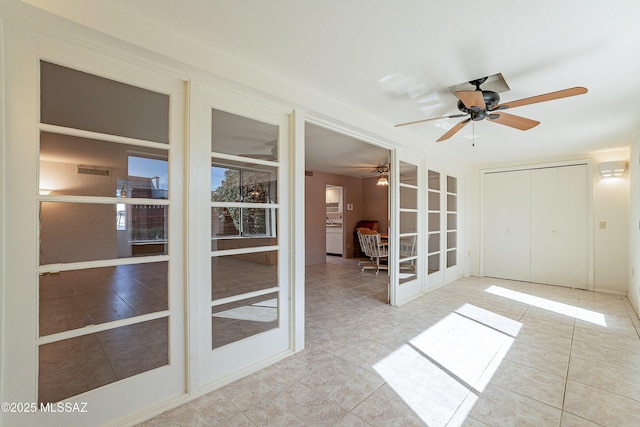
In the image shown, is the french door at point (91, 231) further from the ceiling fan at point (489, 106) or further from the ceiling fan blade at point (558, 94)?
the ceiling fan blade at point (558, 94)

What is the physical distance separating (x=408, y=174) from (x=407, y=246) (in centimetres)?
106

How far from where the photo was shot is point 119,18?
1.53 metres

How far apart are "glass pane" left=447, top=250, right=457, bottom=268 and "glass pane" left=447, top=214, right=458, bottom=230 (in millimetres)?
463

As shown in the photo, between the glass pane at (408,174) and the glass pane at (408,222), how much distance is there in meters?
0.47

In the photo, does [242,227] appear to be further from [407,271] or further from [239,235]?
[407,271]

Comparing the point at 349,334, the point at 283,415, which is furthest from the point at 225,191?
the point at 349,334

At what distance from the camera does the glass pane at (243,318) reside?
2.05m

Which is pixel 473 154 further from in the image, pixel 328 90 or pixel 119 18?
pixel 119 18

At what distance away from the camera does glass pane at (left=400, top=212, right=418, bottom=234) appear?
4043 mm

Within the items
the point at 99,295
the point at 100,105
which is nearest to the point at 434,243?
the point at 99,295

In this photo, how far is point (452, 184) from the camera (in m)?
5.21

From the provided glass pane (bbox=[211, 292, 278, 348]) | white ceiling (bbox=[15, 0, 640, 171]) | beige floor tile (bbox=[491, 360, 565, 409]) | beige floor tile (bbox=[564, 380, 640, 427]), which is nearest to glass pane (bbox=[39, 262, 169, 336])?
glass pane (bbox=[211, 292, 278, 348])

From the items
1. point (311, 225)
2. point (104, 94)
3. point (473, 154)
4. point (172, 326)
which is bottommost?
point (172, 326)

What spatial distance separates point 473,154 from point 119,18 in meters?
5.09
